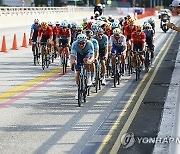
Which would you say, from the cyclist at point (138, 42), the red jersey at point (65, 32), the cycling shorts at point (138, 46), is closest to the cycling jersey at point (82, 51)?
the cyclist at point (138, 42)

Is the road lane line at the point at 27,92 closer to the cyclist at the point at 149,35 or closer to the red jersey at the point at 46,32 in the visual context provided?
the red jersey at the point at 46,32

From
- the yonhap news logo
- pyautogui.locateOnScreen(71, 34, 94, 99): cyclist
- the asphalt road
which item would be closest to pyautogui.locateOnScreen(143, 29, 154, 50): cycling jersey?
the asphalt road

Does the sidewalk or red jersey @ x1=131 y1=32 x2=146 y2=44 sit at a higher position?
red jersey @ x1=131 y1=32 x2=146 y2=44

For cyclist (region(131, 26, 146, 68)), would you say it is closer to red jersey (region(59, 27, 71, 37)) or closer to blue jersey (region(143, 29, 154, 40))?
blue jersey (region(143, 29, 154, 40))

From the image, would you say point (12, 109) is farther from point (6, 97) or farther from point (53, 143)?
point (53, 143)

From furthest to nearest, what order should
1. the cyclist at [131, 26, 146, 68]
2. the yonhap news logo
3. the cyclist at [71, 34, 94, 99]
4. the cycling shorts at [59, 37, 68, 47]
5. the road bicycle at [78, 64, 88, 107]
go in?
the cycling shorts at [59, 37, 68, 47] → the cyclist at [131, 26, 146, 68] → the cyclist at [71, 34, 94, 99] → the road bicycle at [78, 64, 88, 107] → the yonhap news logo

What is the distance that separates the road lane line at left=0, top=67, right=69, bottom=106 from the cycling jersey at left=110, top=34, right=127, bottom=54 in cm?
257

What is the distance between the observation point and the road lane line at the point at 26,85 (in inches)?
599

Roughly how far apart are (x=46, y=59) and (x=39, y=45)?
24.9 inches

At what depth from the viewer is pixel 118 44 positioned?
700 inches

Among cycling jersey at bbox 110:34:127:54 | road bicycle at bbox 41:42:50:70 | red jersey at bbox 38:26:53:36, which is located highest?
red jersey at bbox 38:26:53:36

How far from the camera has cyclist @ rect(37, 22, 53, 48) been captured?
69.4 ft

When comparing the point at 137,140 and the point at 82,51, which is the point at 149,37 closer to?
the point at 82,51

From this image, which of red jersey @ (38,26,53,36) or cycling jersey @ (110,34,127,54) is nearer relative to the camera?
cycling jersey @ (110,34,127,54)
